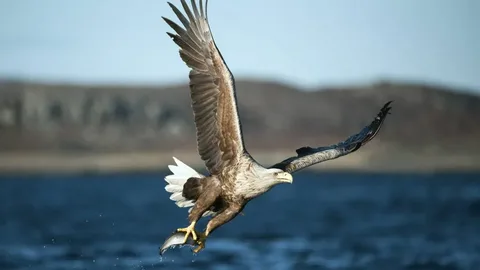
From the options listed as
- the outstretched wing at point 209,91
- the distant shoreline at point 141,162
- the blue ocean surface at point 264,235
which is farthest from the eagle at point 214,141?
the distant shoreline at point 141,162

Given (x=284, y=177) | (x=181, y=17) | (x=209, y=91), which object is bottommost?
(x=284, y=177)

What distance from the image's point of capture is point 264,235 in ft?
101

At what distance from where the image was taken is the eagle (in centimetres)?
1182

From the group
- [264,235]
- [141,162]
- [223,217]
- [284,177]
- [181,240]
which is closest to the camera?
[284,177]

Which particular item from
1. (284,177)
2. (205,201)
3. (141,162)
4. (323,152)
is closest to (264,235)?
(323,152)

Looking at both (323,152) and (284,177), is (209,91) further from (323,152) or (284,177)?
(323,152)

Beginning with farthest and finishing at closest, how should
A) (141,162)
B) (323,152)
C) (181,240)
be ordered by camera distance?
(141,162)
(323,152)
(181,240)

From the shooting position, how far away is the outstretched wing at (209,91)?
11.9m

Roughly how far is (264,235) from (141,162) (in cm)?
7194

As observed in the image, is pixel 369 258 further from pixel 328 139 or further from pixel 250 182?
pixel 328 139

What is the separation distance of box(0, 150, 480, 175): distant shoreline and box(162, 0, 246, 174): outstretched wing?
275ft

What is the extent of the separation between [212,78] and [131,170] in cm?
9534

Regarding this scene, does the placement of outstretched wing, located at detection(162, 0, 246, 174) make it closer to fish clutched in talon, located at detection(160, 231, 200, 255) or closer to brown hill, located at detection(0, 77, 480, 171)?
fish clutched in talon, located at detection(160, 231, 200, 255)

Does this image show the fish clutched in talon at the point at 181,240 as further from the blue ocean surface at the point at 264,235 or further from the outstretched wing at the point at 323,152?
the blue ocean surface at the point at 264,235
